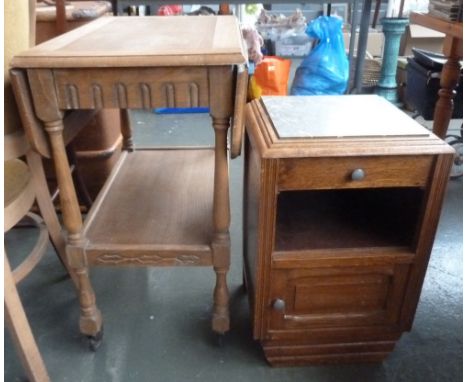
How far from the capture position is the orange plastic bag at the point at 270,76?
2.89m

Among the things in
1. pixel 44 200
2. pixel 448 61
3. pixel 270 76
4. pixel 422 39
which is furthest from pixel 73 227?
pixel 422 39

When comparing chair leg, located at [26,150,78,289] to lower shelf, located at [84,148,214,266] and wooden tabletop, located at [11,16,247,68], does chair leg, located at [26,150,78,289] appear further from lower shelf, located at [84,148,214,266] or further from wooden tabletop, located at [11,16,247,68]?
wooden tabletop, located at [11,16,247,68]

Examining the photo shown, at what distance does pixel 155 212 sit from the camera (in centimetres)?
123

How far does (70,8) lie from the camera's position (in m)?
1.65

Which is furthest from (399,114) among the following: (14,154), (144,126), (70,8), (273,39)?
(273,39)

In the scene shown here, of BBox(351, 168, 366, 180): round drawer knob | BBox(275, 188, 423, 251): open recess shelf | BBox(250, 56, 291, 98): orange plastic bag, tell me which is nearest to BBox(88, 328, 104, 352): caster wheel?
BBox(275, 188, 423, 251): open recess shelf

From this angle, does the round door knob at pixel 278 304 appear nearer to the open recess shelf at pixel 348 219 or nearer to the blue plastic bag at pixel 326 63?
the open recess shelf at pixel 348 219

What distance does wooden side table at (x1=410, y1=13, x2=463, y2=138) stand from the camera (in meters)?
1.57

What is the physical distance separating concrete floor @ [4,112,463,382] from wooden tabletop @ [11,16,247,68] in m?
0.79

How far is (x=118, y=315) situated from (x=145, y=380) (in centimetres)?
27

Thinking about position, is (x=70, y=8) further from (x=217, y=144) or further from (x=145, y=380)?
(x=145, y=380)

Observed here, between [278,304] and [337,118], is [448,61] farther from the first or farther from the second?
[278,304]

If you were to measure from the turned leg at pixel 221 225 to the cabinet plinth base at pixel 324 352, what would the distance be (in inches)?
5.4

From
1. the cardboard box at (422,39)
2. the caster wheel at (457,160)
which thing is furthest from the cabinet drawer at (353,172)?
the cardboard box at (422,39)
